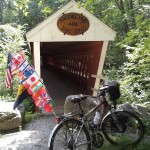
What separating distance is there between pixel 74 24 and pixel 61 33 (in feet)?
1.63

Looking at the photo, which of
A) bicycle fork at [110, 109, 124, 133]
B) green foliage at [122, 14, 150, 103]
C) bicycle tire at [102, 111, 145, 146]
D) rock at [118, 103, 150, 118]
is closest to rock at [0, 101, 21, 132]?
rock at [118, 103, 150, 118]

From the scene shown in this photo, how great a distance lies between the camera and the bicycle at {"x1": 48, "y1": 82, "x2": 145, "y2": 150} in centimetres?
429

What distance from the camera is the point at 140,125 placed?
4.85m

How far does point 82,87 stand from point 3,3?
16.5m

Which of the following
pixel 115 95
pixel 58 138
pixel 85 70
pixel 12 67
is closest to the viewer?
pixel 58 138

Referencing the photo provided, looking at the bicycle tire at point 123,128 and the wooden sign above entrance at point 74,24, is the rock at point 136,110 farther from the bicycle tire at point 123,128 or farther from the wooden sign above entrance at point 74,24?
the wooden sign above entrance at point 74,24

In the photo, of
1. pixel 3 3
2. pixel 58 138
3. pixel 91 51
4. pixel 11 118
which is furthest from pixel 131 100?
pixel 3 3

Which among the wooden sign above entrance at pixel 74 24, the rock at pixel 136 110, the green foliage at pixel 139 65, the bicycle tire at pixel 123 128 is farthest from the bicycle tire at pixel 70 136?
the wooden sign above entrance at pixel 74 24

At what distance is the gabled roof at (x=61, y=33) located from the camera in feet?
25.6

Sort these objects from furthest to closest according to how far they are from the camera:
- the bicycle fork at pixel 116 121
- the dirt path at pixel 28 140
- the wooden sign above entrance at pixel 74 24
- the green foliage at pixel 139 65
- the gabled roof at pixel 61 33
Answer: the wooden sign above entrance at pixel 74 24 < the gabled roof at pixel 61 33 < the green foliage at pixel 139 65 < the dirt path at pixel 28 140 < the bicycle fork at pixel 116 121

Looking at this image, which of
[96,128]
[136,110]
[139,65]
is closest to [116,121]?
[96,128]

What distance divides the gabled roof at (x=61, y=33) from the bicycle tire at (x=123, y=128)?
3830 mm

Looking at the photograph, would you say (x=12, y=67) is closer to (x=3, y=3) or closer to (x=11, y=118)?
(x=11, y=118)

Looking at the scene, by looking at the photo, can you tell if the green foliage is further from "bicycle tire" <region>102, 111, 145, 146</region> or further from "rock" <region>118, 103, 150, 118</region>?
"bicycle tire" <region>102, 111, 145, 146</region>
